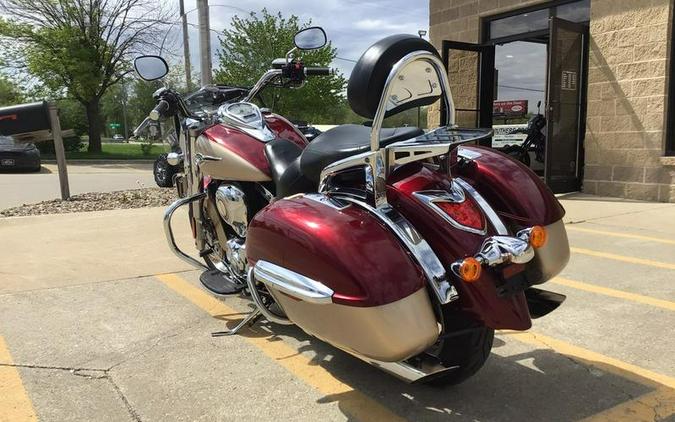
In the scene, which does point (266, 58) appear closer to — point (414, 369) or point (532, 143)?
point (532, 143)

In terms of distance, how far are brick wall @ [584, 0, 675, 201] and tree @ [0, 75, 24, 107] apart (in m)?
27.3

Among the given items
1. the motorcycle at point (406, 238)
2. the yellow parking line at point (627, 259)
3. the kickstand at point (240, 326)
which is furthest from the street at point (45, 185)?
the motorcycle at point (406, 238)

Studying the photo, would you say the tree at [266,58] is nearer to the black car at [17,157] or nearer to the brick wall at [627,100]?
the black car at [17,157]

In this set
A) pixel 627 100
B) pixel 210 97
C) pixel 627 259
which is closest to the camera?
pixel 210 97

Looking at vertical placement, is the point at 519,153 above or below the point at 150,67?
below

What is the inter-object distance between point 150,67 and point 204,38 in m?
10.0

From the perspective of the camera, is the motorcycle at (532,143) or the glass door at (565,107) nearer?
the glass door at (565,107)

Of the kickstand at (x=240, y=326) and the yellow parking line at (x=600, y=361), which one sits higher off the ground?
the kickstand at (x=240, y=326)

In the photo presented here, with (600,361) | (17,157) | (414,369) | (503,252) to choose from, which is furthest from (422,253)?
(17,157)

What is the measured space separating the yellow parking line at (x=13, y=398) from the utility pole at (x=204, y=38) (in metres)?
11.0

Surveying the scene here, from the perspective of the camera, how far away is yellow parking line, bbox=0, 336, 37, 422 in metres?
2.57

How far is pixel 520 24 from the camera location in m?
10.6

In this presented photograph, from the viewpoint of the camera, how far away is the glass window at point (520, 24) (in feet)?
33.5

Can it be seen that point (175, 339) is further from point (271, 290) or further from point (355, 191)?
point (355, 191)
